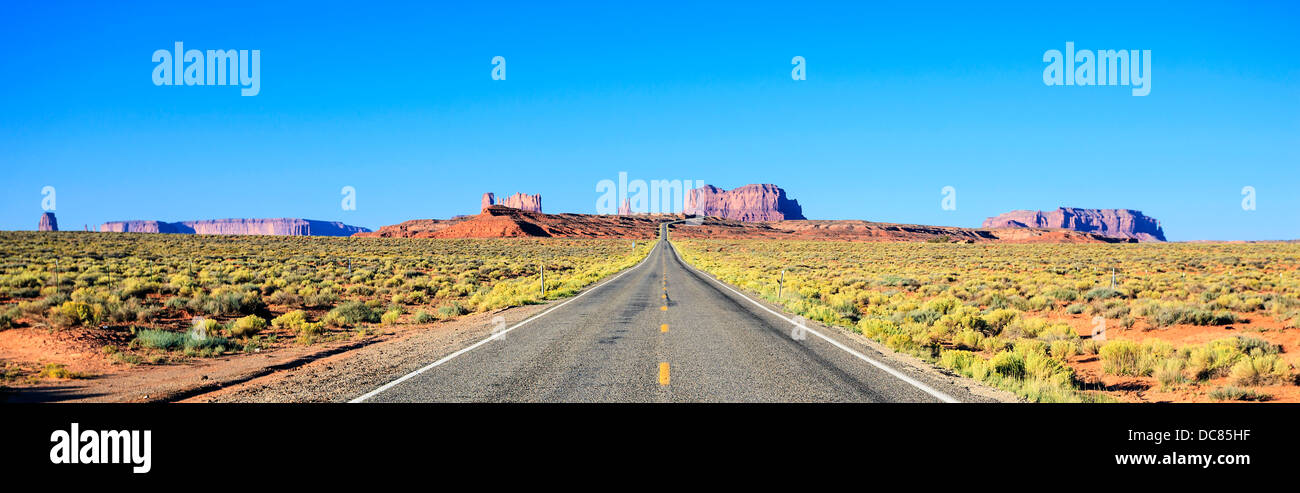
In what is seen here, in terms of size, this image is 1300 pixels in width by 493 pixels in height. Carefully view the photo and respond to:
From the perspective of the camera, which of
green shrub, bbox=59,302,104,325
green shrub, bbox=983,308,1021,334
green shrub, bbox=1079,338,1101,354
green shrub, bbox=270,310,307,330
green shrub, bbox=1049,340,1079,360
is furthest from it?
green shrub, bbox=270,310,307,330

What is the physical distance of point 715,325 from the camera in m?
13.4

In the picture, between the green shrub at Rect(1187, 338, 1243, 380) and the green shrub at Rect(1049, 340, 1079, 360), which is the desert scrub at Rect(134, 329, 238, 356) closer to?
the green shrub at Rect(1049, 340, 1079, 360)

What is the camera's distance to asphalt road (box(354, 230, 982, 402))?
639 cm

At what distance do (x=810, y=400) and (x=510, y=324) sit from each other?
9.40 metres

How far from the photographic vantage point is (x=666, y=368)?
8.03 meters

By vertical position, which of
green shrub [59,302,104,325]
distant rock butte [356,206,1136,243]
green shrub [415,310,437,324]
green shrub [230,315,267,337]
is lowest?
green shrub [415,310,437,324]

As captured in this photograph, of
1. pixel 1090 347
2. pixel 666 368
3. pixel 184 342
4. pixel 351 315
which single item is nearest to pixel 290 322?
pixel 351 315

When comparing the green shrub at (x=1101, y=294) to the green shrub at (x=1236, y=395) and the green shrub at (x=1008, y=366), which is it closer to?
the green shrub at (x=1008, y=366)

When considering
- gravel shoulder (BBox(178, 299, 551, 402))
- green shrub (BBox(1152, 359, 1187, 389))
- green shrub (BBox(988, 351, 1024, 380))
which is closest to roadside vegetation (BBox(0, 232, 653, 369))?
gravel shoulder (BBox(178, 299, 551, 402))

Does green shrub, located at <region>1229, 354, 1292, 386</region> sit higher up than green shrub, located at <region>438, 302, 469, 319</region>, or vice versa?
green shrub, located at <region>1229, 354, 1292, 386</region>

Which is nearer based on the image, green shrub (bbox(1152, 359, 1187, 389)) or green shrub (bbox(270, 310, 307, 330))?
green shrub (bbox(1152, 359, 1187, 389))

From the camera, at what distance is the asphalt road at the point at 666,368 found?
21.0ft

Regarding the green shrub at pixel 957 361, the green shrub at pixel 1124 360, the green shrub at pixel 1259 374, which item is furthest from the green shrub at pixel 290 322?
the green shrub at pixel 1259 374
